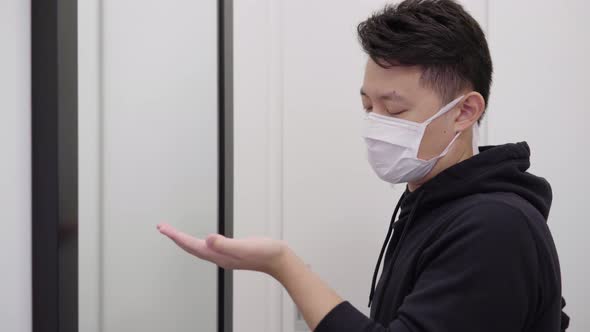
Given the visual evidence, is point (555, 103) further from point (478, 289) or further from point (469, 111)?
point (478, 289)

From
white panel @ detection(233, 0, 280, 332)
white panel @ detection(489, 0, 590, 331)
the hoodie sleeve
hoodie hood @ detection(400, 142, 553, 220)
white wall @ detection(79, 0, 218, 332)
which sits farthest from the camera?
white panel @ detection(489, 0, 590, 331)

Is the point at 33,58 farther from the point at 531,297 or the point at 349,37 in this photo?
the point at 349,37

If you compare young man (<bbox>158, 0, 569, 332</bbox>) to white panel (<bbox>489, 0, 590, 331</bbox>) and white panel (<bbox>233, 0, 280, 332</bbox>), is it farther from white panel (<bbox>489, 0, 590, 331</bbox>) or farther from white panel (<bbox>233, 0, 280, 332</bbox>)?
white panel (<bbox>489, 0, 590, 331</bbox>)

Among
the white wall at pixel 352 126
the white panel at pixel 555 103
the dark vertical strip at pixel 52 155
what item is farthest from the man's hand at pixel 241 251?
the white panel at pixel 555 103

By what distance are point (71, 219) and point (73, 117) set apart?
0.45ft

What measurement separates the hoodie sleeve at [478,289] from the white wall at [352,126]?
93 centimetres

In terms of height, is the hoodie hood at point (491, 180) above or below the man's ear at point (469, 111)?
below

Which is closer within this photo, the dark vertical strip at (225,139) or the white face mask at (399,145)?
the white face mask at (399,145)

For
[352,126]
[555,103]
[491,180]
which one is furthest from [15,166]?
[555,103]

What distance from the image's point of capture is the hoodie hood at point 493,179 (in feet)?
2.04

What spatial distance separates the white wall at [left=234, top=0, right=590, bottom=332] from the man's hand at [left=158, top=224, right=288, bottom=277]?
87cm

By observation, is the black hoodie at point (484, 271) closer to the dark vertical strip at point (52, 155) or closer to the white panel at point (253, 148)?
the dark vertical strip at point (52, 155)

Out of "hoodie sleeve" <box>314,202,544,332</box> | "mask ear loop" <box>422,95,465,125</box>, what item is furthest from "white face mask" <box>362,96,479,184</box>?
"hoodie sleeve" <box>314,202,544,332</box>

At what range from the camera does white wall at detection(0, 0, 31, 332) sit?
0.55 meters
